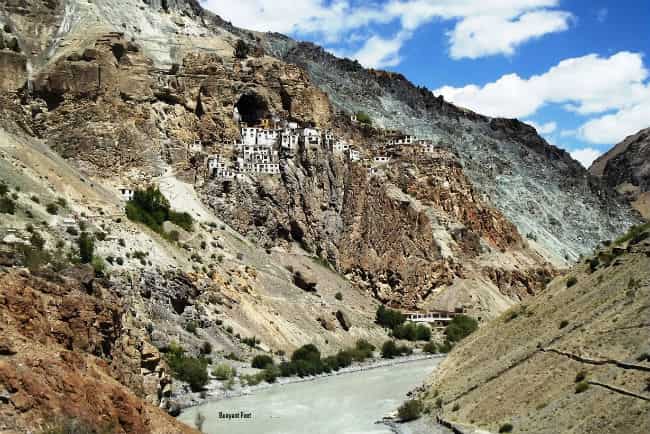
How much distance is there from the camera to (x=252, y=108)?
3445 inches

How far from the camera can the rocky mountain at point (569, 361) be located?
24500 millimetres

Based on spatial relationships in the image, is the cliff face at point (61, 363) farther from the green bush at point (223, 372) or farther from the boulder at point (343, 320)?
the boulder at point (343, 320)

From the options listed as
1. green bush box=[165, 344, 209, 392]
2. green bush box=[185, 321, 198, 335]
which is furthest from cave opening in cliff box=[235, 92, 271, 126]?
green bush box=[165, 344, 209, 392]

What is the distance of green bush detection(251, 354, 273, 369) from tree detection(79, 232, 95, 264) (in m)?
13.0

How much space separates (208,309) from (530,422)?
35270 mm

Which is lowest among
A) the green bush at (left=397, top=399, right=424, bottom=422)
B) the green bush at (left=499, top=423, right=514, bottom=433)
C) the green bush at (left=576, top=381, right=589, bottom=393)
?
the green bush at (left=397, top=399, right=424, bottom=422)

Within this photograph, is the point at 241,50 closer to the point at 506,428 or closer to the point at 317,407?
the point at 317,407

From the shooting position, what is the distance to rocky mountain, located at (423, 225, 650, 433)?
2450 centimetres

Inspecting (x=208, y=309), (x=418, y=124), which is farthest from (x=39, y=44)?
(x=418, y=124)

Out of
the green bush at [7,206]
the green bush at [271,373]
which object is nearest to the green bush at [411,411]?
the green bush at [271,373]

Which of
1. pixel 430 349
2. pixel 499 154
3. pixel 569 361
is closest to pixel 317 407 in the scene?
pixel 569 361

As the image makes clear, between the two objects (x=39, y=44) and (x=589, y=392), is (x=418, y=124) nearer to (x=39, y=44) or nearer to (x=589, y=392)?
(x=39, y=44)

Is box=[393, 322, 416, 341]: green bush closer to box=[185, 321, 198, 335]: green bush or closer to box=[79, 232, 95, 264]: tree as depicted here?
box=[185, 321, 198, 335]: green bush

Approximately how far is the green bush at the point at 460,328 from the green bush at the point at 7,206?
140ft
